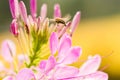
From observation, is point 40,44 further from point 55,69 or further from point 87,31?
point 87,31

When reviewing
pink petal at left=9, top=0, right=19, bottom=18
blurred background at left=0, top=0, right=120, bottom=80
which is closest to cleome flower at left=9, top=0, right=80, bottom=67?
pink petal at left=9, top=0, right=19, bottom=18

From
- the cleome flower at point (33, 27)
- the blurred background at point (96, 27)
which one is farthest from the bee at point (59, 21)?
the blurred background at point (96, 27)

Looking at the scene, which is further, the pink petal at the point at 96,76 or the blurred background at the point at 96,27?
the blurred background at the point at 96,27

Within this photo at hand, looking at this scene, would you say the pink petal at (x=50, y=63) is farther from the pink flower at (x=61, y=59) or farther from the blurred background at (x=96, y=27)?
the blurred background at (x=96, y=27)

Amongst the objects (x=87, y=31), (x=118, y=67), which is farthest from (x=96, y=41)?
(x=87, y=31)

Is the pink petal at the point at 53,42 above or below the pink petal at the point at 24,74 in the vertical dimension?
above

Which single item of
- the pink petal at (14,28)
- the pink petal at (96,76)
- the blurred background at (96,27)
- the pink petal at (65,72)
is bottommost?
the pink petal at (96,76)

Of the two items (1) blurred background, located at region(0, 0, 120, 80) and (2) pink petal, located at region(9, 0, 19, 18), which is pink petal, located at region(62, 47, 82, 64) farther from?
(1) blurred background, located at region(0, 0, 120, 80)

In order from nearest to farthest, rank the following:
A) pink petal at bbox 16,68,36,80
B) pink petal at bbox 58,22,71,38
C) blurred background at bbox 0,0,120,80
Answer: pink petal at bbox 16,68,36,80
pink petal at bbox 58,22,71,38
blurred background at bbox 0,0,120,80
